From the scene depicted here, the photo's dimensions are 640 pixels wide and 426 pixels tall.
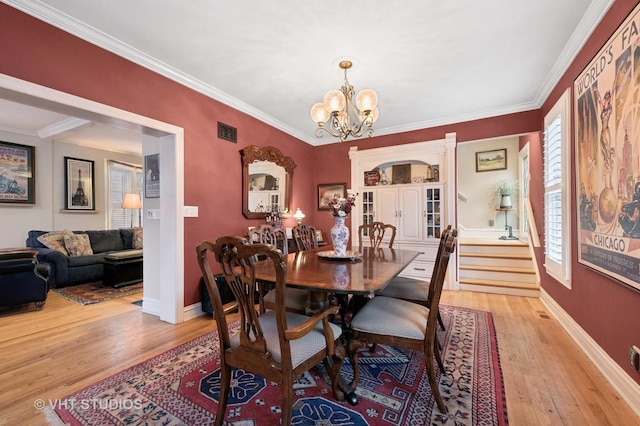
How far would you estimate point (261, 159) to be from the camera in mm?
3908

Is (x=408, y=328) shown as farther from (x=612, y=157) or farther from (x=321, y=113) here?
(x=321, y=113)

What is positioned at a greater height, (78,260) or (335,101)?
(335,101)

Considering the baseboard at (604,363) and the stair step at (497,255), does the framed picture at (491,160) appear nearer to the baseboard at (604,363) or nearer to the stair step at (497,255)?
the stair step at (497,255)

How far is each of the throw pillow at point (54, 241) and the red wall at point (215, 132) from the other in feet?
10.2

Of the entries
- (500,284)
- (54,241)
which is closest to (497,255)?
(500,284)

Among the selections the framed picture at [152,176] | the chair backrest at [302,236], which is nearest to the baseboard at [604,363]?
the chair backrest at [302,236]

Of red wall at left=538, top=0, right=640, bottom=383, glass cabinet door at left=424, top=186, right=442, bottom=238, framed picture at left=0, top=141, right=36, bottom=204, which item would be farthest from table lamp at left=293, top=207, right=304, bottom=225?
framed picture at left=0, top=141, right=36, bottom=204

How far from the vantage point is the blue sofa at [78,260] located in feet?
13.6

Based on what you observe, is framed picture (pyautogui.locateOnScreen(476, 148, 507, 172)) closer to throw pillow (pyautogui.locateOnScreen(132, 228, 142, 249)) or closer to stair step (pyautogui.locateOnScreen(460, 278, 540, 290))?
stair step (pyautogui.locateOnScreen(460, 278, 540, 290))

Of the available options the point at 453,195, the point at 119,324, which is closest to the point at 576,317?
the point at 453,195

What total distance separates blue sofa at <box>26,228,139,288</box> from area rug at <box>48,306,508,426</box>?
3.40 metres

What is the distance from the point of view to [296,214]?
4578 millimetres

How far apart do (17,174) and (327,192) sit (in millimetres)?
5259

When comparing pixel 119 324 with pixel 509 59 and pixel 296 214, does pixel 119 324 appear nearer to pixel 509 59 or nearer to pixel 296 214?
pixel 296 214
